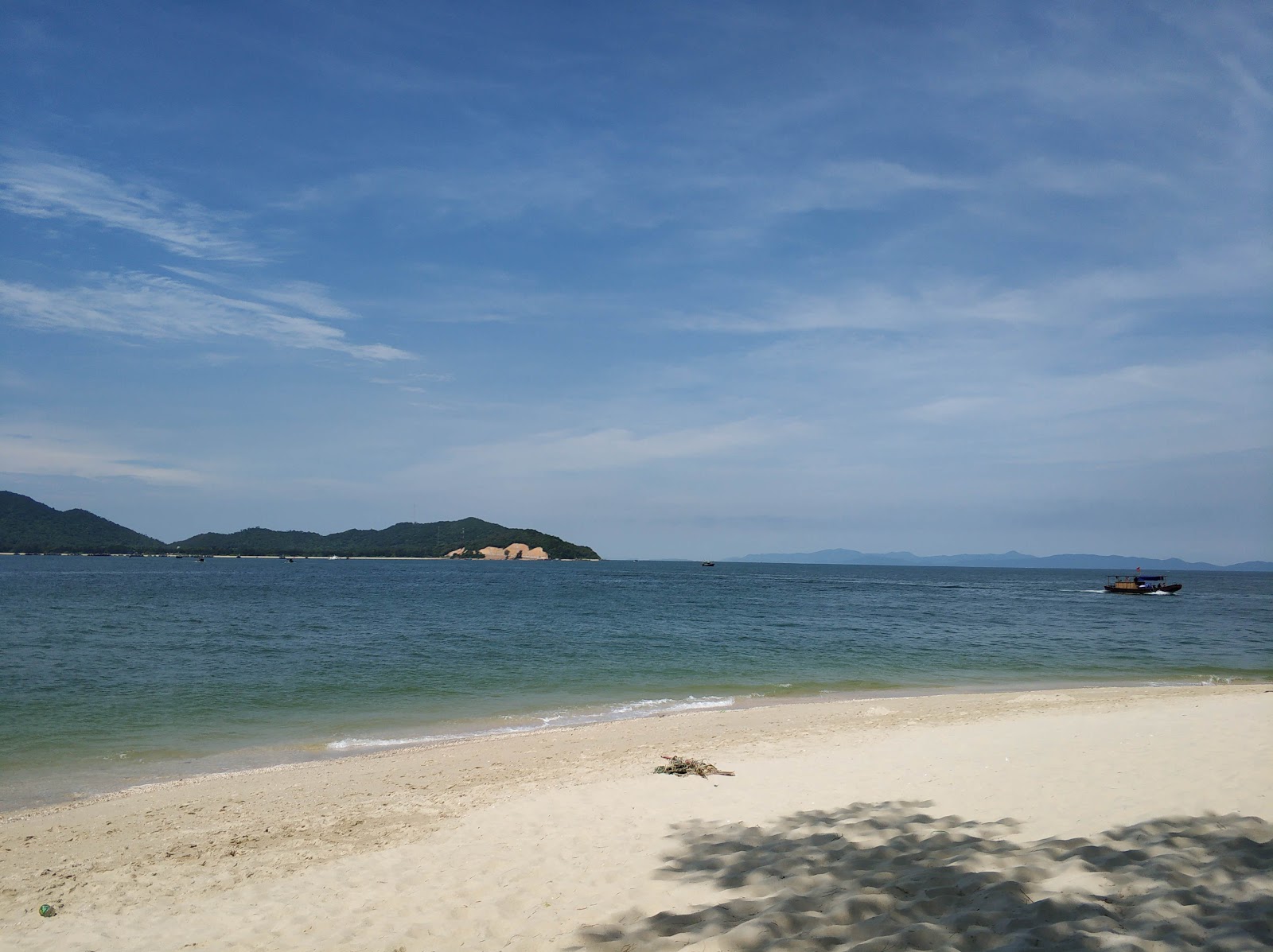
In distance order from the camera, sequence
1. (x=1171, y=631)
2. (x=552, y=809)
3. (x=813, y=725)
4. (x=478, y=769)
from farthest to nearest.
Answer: (x=1171, y=631) < (x=813, y=725) < (x=478, y=769) < (x=552, y=809)

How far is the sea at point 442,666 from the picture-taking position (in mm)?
15812

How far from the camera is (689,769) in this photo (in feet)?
35.9

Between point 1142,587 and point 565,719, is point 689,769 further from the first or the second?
point 1142,587

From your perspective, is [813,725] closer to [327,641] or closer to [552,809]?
[552,809]

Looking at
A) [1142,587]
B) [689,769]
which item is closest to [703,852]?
[689,769]

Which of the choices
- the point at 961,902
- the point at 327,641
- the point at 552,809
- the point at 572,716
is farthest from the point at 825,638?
the point at 961,902

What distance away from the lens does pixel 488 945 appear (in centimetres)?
570

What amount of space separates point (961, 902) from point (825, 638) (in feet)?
104

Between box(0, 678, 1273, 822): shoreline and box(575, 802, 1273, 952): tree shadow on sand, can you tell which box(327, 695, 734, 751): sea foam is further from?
box(575, 802, 1273, 952): tree shadow on sand

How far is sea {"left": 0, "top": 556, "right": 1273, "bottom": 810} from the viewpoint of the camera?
623 inches

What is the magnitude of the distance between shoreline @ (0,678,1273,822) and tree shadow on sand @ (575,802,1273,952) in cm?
950

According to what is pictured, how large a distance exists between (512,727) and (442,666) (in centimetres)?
931

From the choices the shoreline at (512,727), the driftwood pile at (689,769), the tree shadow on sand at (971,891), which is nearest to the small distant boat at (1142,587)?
the shoreline at (512,727)

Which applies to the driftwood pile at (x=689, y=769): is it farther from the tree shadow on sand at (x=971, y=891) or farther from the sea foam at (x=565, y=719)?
the sea foam at (x=565, y=719)
